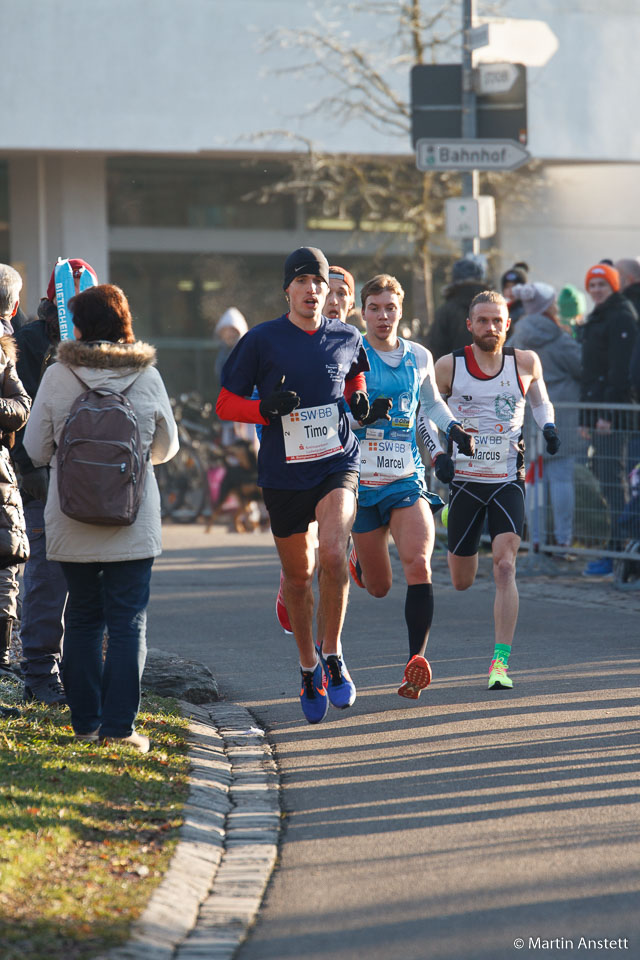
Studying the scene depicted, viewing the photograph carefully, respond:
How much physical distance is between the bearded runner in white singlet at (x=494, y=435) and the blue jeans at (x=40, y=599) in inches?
77.1

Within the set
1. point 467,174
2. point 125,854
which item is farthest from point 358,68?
point 125,854

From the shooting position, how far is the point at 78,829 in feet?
16.0

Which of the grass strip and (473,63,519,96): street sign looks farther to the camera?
(473,63,519,96): street sign

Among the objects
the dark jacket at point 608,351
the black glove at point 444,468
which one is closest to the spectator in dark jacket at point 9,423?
the black glove at point 444,468

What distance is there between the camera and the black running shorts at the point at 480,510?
24.9 ft

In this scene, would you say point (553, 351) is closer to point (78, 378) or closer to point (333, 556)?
point (333, 556)

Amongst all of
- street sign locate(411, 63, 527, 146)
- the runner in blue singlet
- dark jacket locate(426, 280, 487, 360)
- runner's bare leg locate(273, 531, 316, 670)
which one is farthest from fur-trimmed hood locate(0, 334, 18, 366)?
street sign locate(411, 63, 527, 146)

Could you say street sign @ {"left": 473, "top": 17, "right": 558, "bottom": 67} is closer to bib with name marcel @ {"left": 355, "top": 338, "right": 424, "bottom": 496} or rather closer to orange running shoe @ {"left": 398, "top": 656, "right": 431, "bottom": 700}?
bib with name marcel @ {"left": 355, "top": 338, "right": 424, "bottom": 496}

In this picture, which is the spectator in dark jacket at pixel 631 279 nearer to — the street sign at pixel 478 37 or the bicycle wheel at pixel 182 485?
the street sign at pixel 478 37

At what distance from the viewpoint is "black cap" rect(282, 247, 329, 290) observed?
258 inches

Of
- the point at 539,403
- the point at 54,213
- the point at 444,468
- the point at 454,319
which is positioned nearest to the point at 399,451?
the point at 444,468

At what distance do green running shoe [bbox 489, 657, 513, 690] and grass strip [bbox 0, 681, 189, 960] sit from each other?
159cm

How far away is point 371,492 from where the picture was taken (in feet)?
23.9

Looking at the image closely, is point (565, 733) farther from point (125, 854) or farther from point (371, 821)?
point (125, 854)
